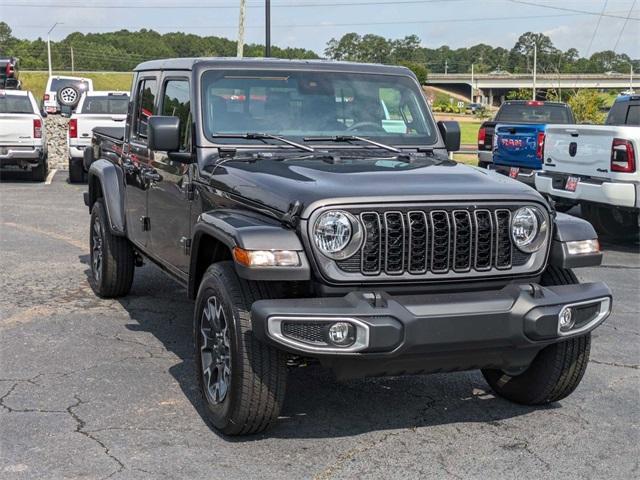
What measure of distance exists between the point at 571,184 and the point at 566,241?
672cm

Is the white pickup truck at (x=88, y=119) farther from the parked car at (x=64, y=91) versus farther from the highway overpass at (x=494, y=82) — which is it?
the highway overpass at (x=494, y=82)

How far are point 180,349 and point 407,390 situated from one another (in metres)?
1.69

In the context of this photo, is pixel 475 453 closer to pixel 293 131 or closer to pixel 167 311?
pixel 293 131

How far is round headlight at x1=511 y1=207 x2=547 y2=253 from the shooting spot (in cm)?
451

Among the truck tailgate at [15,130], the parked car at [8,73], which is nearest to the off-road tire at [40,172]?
the truck tailgate at [15,130]

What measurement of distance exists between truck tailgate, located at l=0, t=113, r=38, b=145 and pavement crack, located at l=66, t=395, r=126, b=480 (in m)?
12.9

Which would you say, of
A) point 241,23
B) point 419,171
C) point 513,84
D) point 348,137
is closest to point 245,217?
point 419,171

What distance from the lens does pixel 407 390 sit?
539 centimetres

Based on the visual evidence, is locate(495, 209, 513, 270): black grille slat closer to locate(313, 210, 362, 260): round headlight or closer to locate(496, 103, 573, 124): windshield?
locate(313, 210, 362, 260): round headlight

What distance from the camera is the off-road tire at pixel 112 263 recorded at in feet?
24.3

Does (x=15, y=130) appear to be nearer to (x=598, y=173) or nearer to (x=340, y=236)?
(x=598, y=173)

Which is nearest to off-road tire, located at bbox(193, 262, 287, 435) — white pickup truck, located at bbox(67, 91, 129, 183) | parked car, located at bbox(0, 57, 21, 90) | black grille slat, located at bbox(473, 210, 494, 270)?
black grille slat, located at bbox(473, 210, 494, 270)

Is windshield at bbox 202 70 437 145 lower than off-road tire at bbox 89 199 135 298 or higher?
higher

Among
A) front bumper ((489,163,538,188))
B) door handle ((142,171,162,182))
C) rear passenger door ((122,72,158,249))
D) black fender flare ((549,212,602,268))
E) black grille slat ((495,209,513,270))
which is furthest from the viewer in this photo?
front bumper ((489,163,538,188))
